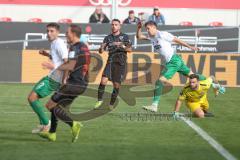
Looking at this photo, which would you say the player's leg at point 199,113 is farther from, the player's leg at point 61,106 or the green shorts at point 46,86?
the green shorts at point 46,86

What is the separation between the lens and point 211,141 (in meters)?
11.5

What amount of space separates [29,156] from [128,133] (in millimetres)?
2638

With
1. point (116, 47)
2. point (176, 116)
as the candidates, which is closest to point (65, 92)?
point (176, 116)

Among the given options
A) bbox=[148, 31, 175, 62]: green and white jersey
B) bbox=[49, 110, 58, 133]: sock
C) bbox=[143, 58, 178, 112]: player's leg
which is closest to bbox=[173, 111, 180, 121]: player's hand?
bbox=[143, 58, 178, 112]: player's leg

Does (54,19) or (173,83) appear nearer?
(173,83)

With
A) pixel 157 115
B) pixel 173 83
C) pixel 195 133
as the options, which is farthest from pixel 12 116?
pixel 173 83

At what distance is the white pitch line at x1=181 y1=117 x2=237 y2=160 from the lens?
33.5ft

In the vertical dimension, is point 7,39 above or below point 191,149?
above

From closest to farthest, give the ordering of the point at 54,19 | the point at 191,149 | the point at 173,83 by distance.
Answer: the point at 191,149, the point at 173,83, the point at 54,19

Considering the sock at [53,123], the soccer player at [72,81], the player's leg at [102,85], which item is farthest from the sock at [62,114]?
the player's leg at [102,85]

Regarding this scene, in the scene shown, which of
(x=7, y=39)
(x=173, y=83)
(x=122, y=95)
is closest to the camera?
(x=122, y=95)

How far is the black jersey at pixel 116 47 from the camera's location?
52.9 ft

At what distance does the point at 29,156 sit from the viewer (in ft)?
32.9

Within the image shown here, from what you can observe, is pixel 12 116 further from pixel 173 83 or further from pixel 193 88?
pixel 173 83
